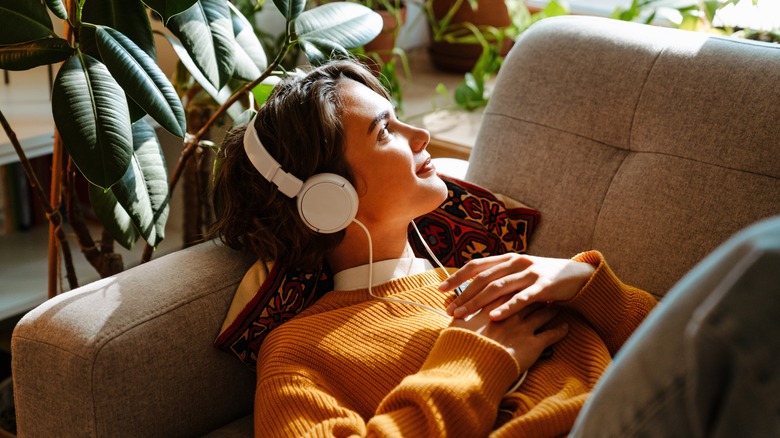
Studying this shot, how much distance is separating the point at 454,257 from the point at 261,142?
419 millimetres

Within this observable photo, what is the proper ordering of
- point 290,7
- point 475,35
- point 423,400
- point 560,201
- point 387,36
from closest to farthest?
1. point 423,400
2. point 290,7
3. point 560,201
4. point 387,36
5. point 475,35

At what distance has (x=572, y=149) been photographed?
1.49 meters

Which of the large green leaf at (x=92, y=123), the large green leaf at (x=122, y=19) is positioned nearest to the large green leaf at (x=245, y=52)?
the large green leaf at (x=122, y=19)

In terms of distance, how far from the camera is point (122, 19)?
1296 mm

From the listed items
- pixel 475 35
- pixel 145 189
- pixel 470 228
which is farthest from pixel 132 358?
pixel 475 35

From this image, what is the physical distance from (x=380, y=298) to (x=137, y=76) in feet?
1.65

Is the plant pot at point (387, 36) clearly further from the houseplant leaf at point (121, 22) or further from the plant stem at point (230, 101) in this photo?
the houseplant leaf at point (121, 22)

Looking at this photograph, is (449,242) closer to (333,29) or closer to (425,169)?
(425,169)

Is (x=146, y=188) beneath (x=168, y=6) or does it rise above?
beneath

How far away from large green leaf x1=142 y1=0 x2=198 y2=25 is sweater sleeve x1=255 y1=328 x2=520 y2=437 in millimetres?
554

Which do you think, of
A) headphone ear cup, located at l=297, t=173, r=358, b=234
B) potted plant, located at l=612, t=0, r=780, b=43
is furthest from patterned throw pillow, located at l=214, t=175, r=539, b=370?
potted plant, located at l=612, t=0, r=780, b=43

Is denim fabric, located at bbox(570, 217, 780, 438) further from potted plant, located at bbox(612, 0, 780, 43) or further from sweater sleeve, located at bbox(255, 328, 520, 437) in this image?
potted plant, located at bbox(612, 0, 780, 43)

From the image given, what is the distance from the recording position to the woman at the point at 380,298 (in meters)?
1.09

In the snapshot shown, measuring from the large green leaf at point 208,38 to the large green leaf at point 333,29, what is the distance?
0.15 metres
